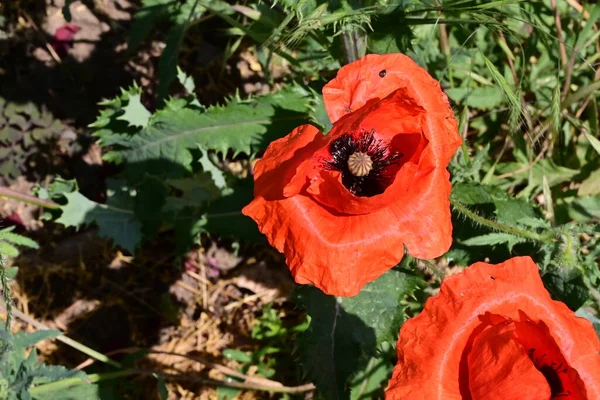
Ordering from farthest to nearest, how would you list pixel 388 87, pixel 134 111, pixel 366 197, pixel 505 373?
pixel 134 111 < pixel 388 87 < pixel 366 197 < pixel 505 373

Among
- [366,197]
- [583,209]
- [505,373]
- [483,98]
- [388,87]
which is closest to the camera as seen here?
[505,373]

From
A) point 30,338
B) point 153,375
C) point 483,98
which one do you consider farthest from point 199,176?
point 483,98

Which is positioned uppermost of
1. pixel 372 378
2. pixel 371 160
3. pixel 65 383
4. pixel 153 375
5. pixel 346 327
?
pixel 371 160

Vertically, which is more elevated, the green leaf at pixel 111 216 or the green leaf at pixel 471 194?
the green leaf at pixel 471 194

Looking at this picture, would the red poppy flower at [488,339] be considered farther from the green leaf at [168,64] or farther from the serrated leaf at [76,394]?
the green leaf at [168,64]

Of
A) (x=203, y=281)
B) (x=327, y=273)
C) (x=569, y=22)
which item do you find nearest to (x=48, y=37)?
(x=203, y=281)

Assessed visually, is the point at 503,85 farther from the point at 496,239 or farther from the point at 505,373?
the point at 505,373

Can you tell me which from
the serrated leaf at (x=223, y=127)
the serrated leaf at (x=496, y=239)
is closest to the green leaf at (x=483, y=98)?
the serrated leaf at (x=223, y=127)
